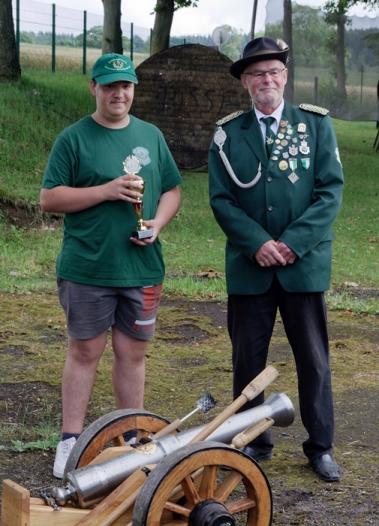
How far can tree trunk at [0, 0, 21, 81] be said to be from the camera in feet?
72.7

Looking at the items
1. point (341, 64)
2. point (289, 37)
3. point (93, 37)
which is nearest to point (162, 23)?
point (289, 37)

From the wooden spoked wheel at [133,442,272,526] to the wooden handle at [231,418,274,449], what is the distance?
0.15m

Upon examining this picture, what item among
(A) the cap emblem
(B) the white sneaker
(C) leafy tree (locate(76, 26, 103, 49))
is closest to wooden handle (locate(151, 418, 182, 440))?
(B) the white sneaker

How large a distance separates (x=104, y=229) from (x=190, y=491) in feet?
4.87

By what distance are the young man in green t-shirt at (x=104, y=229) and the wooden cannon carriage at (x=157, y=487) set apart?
0.82 metres

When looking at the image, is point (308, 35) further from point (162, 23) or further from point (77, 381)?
point (77, 381)

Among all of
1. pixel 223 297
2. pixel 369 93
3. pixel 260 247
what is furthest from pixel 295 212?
pixel 369 93

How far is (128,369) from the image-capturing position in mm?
5320

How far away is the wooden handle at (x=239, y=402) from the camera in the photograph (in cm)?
425

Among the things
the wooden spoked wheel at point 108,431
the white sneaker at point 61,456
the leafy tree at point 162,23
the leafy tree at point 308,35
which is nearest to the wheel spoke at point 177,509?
the wooden spoked wheel at point 108,431

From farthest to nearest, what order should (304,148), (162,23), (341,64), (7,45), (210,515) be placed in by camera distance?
Answer: (341,64) → (162,23) → (7,45) → (304,148) → (210,515)

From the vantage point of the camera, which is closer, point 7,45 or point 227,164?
point 227,164

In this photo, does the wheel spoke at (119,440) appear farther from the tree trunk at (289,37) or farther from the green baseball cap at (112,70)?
the tree trunk at (289,37)

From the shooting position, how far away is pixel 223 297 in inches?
380
